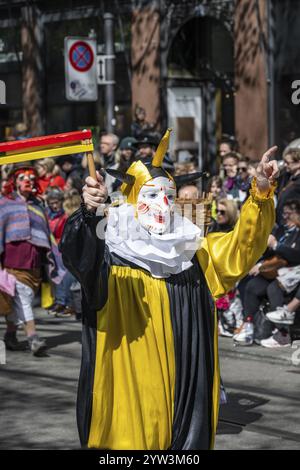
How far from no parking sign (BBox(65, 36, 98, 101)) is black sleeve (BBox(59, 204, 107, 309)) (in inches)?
315

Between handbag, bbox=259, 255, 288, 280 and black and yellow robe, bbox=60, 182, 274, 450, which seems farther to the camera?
handbag, bbox=259, 255, 288, 280

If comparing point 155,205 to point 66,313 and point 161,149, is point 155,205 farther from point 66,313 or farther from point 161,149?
point 66,313

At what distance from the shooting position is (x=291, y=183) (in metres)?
10.8

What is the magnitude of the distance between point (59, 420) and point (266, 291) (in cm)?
360

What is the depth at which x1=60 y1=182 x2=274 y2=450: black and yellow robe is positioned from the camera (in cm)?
559

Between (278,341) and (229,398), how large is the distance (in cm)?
220

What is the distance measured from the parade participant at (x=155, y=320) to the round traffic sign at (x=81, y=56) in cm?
746

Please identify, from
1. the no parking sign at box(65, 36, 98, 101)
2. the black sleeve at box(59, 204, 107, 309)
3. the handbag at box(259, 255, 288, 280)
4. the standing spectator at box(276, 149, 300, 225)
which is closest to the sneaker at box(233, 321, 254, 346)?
the handbag at box(259, 255, 288, 280)

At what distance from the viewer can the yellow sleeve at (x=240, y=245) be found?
561 centimetres

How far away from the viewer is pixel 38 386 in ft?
27.7

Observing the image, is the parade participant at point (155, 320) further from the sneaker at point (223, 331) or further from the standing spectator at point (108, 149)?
the standing spectator at point (108, 149)

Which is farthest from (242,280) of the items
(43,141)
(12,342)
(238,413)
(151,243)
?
(43,141)

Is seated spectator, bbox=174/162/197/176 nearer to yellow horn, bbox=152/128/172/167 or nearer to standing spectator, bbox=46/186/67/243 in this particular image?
standing spectator, bbox=46/186/67/243
